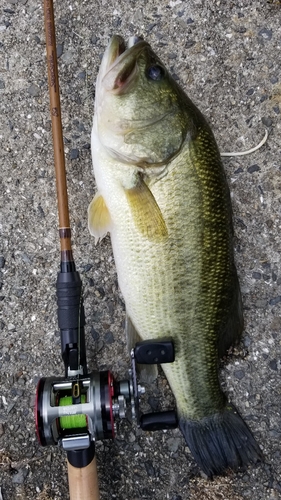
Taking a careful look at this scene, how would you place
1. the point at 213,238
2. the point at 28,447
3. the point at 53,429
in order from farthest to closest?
the point at 28,447
the point at 213,238
the point at 53,429

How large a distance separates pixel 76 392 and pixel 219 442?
0.70m

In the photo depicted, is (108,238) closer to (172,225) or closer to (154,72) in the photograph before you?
(172,225)

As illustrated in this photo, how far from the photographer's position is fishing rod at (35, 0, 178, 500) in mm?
1812

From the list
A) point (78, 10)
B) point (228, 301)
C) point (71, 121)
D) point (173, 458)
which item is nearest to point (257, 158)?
point (228, 301)

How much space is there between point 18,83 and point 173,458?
202 centimetres

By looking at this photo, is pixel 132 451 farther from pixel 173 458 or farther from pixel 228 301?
pixel 228 301

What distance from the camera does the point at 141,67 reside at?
188cm

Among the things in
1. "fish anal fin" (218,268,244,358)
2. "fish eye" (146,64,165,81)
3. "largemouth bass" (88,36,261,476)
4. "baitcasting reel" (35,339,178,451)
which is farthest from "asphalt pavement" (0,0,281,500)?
"fish eye" (146,64,165,81)

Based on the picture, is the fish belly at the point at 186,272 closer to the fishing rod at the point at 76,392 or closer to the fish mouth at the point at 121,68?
the fishing rod at the point at 76,392

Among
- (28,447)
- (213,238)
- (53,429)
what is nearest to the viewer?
(53,429)

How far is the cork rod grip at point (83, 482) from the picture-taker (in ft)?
6.25

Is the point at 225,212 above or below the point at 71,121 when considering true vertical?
below

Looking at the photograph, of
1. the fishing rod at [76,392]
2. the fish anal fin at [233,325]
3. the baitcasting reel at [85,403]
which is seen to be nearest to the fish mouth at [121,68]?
the fishing rod at [76,392]

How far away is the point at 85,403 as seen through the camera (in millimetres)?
1820
